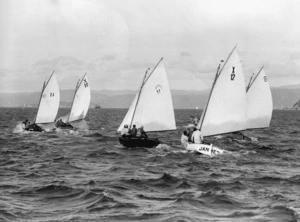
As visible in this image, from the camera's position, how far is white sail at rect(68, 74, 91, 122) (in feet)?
271

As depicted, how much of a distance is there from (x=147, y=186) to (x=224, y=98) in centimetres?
2190

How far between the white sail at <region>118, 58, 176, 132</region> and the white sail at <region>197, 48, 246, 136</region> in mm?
4909

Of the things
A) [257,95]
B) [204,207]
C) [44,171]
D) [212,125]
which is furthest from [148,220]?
[257,95]

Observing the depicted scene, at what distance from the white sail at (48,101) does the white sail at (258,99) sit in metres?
28.2

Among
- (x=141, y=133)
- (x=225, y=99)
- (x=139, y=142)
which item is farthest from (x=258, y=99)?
(x=139, y=142)

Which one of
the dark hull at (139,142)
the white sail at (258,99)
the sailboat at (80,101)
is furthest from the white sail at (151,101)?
the sailboat at (80,101)

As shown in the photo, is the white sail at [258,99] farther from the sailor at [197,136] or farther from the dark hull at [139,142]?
the sailor at [197,136]

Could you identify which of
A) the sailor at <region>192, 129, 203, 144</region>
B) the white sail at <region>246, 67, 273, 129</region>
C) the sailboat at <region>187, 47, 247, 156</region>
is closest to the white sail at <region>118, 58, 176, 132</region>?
the sailboat at <region>187, 47, 247, 156</region>

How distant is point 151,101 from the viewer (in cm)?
4825

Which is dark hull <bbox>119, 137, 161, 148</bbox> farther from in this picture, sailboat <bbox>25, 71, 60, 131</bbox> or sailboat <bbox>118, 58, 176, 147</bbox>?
sailboat <bbox>25, 71, 60, 131</bbox>

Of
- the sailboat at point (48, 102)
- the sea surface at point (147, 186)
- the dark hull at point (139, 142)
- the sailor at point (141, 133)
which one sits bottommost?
the sea surface at point (147, 186)

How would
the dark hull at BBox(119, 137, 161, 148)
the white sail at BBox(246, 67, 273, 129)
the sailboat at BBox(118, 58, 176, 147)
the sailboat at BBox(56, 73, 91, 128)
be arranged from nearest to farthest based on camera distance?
the dark hull at BBox(119, 137, 161, 148) → the sailboat at BBox(118, 58, 176, 147) → the white sail at BBox(246, 67, 273, 129) → the sailboat at BBox(56, 73, 91, 128)

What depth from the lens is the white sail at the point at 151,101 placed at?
157 feet

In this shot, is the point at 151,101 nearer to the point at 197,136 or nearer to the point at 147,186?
the point at 197,136
